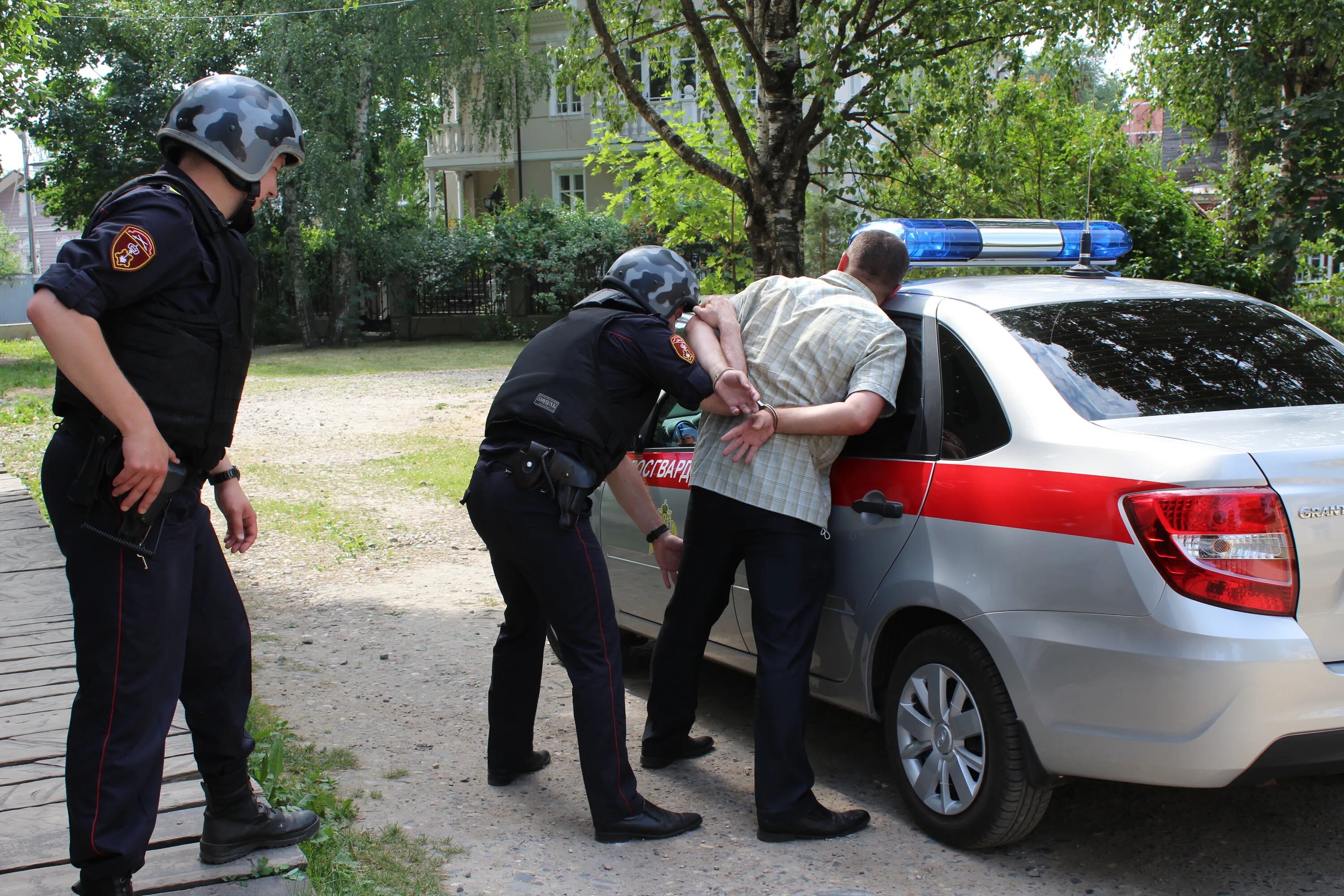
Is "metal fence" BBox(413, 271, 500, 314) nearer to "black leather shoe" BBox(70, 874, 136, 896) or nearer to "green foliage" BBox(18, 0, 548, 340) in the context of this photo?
"green foliage" BBox(18, 0, 548, 340)

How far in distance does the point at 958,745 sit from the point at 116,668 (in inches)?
86.8

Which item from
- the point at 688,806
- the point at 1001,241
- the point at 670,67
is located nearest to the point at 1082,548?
the point at 688,806

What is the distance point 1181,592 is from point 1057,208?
9454mm

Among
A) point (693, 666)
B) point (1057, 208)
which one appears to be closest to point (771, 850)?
point (693, 666)

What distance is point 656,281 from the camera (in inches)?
144

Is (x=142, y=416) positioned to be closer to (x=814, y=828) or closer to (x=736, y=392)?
(x=736, y=392)

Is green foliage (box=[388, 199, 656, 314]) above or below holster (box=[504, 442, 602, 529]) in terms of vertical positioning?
above

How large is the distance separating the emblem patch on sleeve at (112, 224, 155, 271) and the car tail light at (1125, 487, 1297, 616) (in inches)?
96.1

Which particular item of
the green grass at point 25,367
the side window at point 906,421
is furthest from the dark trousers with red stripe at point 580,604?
the green grass at point 25,367

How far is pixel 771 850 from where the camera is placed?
351 cm

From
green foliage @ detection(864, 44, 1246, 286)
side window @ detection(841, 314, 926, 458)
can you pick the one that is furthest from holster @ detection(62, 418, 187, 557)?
green foliage @ detection(864, 44, 1246, 286)

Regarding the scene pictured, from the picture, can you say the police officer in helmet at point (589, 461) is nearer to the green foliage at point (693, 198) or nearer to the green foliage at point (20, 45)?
the green foliage at point (693, 198)

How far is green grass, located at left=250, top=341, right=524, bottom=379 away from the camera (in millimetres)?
21203

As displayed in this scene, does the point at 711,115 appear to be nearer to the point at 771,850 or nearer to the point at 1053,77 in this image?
the point at 1053,77
